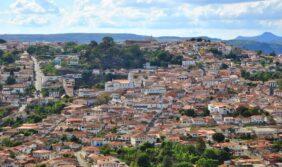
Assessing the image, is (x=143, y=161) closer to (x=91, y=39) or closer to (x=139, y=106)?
(x=139, y=106)

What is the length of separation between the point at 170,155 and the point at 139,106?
14143 millimetres

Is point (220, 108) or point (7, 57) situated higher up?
point (7, 57)

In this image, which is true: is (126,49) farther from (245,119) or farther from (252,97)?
(245,119)

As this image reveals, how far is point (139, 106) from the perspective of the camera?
43.2 metres

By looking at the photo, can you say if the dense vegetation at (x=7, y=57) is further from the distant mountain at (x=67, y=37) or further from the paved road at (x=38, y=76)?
the distant mountain at (x=67, y=37)

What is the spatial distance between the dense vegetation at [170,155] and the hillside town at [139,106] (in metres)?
0.06

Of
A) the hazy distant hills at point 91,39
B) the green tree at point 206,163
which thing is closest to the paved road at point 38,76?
the green tree at point 206,163

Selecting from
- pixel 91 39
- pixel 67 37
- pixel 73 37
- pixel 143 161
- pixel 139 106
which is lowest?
pixel 91 39

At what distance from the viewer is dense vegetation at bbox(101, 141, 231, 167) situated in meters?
27.8

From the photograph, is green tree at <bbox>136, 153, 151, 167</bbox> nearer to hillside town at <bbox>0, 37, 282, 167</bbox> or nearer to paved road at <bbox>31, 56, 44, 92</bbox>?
hillside town at <bbox>0, 37, 282, 167</bbox>

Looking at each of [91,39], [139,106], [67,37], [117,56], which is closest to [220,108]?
[139,106]

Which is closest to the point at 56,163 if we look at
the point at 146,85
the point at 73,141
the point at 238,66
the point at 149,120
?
the point at 73,141

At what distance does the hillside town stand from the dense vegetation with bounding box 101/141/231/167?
57 mm

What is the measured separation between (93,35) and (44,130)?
128m
